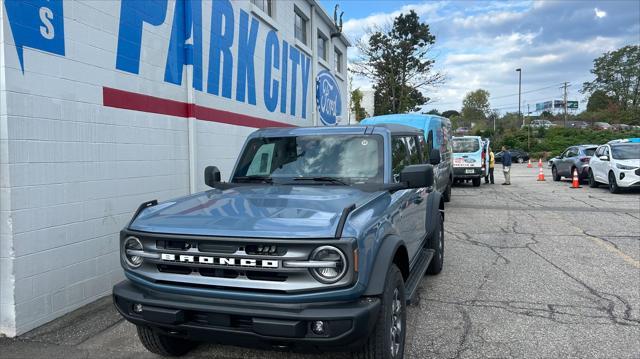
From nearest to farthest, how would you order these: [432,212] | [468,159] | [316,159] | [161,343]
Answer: [161,343] → [316,159] → [432,212] → [468,159]

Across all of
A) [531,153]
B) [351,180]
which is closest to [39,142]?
[351,180]

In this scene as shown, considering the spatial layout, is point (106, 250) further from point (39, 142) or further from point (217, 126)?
point (217, 126)

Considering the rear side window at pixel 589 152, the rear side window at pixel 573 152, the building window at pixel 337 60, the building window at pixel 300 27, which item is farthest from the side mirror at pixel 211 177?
the rear side window at pixel 573 152

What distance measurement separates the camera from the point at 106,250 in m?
5.27

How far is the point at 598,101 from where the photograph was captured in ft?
241

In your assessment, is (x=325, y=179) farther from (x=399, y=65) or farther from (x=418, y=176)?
(x=399, y=65)

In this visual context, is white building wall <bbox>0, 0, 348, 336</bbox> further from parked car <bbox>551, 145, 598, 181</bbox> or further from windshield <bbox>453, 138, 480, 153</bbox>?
parked car <bbox>551, 145, 598, 181</bbox>

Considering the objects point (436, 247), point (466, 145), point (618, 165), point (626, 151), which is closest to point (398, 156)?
point (436, 247)

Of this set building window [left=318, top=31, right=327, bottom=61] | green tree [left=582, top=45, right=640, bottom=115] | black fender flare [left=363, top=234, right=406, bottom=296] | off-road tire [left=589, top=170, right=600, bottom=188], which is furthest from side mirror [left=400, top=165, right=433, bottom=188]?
green tree [left=582, top=45, right=640, bottom=115]

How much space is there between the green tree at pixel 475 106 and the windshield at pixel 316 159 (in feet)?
303

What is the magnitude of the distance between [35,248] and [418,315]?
3.67 meters

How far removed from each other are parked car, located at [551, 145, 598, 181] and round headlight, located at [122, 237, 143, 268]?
62.3ft

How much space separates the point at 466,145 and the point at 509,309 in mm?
14220

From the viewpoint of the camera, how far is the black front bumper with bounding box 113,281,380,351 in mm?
2662
